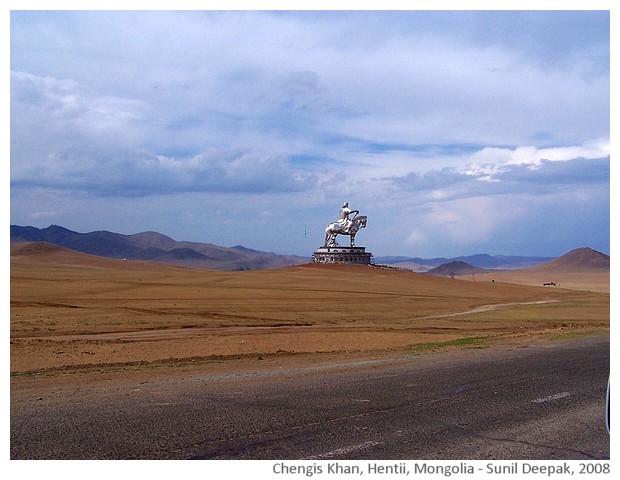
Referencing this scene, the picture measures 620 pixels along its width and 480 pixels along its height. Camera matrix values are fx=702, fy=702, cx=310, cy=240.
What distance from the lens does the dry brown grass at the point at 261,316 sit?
21.4m

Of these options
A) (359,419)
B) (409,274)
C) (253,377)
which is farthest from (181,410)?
(409,274)

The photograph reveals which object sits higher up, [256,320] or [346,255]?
[346,255]

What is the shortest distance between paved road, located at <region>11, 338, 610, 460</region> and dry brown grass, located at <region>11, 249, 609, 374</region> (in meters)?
6.26

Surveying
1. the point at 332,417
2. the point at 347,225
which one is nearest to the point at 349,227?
the point at 347,225

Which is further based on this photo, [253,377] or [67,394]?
[253,377]

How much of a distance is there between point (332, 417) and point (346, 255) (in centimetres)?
6427

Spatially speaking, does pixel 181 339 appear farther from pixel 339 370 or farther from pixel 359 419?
pixel 359 419

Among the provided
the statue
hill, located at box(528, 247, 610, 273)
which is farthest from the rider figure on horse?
hill, located at box(528, 247, 610, 273)

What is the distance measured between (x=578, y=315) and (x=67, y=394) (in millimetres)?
34181

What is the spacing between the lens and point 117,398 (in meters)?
11.4

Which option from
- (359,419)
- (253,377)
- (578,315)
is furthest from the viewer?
(578,315)

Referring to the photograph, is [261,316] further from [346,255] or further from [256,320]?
[346,255]

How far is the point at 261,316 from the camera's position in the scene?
33.8m
